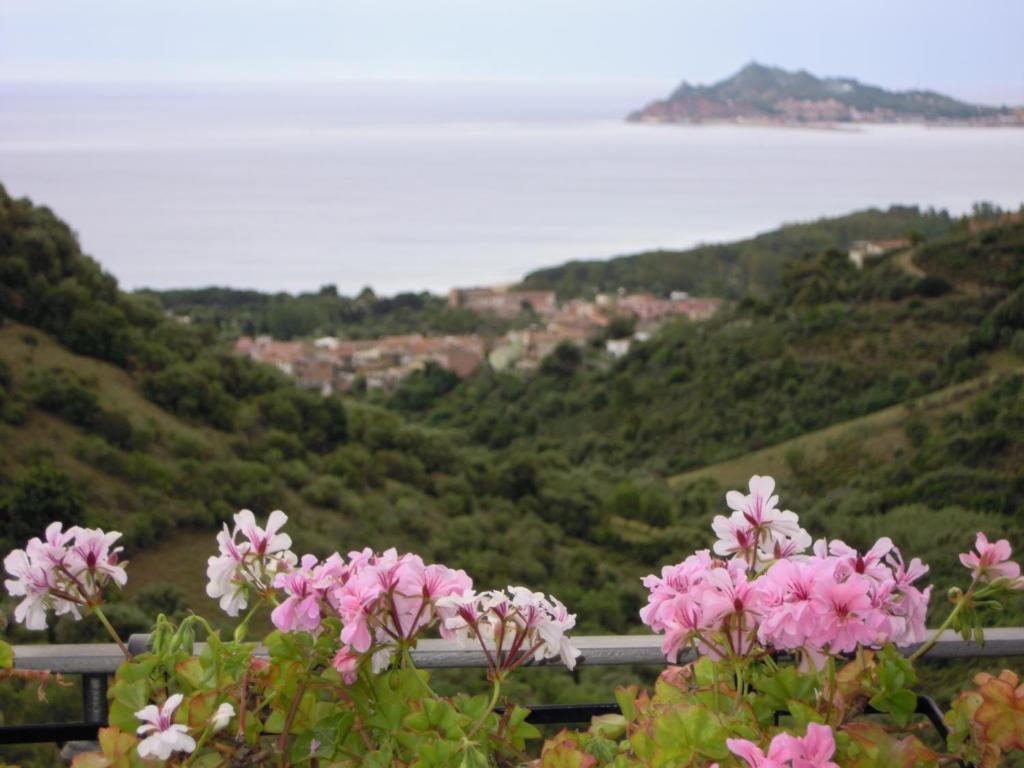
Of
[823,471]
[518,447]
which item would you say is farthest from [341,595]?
[518,447]

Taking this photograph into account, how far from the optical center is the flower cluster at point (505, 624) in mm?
928

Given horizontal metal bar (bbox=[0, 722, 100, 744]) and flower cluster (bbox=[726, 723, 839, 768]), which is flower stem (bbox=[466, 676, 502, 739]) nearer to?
flower cluster (bbox=[726, 723, 839, 768])

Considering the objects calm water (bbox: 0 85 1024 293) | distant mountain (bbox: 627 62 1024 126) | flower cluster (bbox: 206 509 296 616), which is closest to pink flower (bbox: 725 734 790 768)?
flower cluster (bbox: 206 509 296 616)

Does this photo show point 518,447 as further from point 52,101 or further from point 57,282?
point 52,101

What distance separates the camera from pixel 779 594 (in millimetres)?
878

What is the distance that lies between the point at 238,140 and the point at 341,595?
40.7 metres

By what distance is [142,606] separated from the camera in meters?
4.16

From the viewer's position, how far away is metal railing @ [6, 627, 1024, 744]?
124 cm

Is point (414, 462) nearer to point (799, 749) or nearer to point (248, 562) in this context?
point (248, 562)

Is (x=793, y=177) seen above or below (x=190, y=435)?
above

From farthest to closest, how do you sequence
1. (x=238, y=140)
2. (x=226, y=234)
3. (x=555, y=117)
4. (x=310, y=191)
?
(x=555, y=117)
(x=238, y=140)
(x=310, y=191)
(x=226, y=234)

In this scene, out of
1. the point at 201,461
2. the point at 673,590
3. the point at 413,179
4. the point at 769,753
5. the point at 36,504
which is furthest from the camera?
the point at 413,179

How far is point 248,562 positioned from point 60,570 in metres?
0.19

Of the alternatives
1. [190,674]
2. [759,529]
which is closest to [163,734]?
[190,674]
